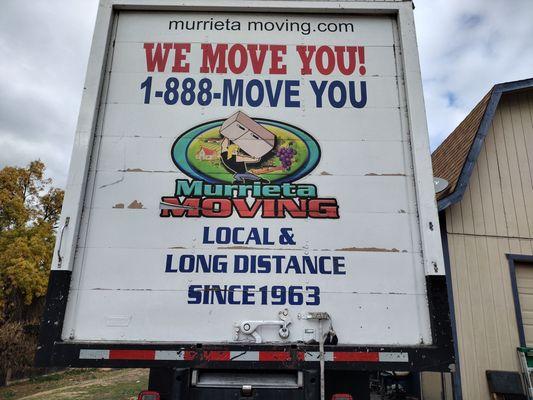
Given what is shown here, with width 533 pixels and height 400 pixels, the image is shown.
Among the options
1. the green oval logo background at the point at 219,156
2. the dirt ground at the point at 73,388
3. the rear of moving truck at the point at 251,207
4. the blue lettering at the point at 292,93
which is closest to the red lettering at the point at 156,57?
the rear of moving truck at the point at 251,207

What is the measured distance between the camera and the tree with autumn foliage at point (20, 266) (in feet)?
52.8

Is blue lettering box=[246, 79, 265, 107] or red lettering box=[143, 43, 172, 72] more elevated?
red lettering box=[143, 43, 172, 72]

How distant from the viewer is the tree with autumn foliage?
1609 centimetres

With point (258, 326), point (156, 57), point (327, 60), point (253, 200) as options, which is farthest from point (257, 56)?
point (258, 326)

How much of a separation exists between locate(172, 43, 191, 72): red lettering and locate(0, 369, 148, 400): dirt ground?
9.78 m

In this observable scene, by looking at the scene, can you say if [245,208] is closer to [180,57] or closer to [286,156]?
[286,156]

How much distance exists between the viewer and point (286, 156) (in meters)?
3.54

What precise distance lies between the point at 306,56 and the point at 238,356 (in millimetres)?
2523

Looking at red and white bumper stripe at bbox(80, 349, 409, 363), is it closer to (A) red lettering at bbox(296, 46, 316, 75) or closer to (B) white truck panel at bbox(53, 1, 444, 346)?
(B) white truck panel at bbox(53, 1, 444, 346)

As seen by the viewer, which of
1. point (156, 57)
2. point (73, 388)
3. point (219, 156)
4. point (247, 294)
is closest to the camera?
point (247, 294)

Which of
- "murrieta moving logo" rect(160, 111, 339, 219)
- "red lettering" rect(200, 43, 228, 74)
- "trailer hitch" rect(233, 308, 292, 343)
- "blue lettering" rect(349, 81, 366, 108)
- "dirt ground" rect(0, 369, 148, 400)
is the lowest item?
"dirt ground" rect(0, 369, 148, 400)

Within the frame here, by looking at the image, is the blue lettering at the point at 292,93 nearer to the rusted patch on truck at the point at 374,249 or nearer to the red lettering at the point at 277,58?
the red lettering at the point at 277,58

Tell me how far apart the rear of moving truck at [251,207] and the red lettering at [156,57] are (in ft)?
0.04

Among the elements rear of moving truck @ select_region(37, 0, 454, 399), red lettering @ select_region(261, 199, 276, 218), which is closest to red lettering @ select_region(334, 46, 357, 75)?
rear of moving truck @ select_region(37, 0, 454, 399)
